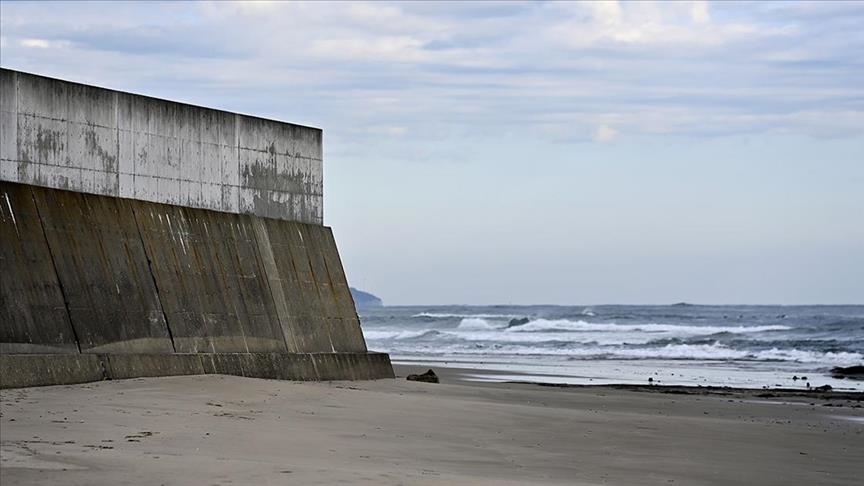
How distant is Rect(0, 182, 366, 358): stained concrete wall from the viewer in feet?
39.3

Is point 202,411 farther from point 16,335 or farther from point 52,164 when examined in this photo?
point 52,164

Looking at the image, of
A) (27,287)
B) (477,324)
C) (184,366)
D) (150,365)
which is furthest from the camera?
(477,324)

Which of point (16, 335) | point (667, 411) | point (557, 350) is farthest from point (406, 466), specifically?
point (557, 350)

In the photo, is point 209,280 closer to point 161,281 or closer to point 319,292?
point 161,281

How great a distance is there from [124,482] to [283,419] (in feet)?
12.8

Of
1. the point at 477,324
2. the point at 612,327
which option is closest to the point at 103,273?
the point at 612,327

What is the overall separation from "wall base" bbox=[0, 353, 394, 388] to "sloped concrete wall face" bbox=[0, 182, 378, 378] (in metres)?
0.11

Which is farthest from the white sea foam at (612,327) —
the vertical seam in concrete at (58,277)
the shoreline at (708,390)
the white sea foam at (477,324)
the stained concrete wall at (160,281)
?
the vertical seam in concrete at (58,277)

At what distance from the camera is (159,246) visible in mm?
13812

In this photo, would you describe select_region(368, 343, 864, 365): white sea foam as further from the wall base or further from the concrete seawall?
the concrete seawall

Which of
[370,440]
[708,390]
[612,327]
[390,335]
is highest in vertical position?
[612,327]

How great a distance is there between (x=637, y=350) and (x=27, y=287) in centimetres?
3253

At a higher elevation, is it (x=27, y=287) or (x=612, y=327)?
(x=27, y=287)

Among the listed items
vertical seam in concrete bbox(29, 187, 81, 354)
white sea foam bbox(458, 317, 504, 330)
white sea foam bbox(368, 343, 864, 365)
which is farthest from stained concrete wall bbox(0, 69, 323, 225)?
white sea foam bbox(458, 317, 504, 330)
